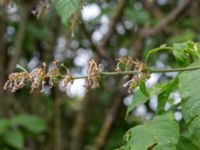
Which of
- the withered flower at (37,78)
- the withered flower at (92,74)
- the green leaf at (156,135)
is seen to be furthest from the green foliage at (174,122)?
the withered flower at (37,78)

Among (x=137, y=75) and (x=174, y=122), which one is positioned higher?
(x=137, y=75)

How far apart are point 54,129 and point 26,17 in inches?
28.9

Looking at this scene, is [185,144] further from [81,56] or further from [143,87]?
[81,56]

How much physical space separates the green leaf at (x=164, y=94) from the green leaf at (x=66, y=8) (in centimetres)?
28

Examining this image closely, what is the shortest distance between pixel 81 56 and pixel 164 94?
9.21 feet

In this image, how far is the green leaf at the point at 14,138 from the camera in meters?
2.64

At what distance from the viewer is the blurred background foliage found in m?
3.12

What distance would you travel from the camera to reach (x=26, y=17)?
3.28 meters

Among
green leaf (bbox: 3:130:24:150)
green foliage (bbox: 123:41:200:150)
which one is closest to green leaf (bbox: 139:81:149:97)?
green foliage (bbox: 123:41:200:150)

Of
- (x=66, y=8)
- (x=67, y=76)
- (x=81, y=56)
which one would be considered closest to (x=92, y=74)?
(x=67, y=76)

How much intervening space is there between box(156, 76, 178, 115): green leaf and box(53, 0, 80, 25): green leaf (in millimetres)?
278

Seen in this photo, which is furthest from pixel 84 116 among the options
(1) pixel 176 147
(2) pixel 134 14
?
(1) pixel 176 147

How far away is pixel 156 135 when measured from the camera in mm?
1158

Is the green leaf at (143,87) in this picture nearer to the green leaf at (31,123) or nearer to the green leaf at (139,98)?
the green leaf at (139,98)
